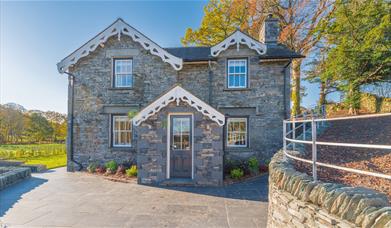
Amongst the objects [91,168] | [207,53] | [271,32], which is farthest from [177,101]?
[271,32]

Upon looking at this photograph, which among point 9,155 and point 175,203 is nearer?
point 175,203

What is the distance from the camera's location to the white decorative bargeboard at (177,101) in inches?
336

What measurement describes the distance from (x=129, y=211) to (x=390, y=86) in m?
18.4

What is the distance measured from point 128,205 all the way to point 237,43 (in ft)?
31.0

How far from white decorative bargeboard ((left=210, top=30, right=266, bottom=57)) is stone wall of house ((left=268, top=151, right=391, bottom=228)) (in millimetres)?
8386

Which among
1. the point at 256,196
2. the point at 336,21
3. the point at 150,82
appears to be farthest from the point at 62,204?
the point at 336,21

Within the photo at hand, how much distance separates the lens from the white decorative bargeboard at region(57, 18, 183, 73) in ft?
37.2

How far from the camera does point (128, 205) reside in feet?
20.6

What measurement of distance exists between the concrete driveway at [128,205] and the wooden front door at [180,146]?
0.97 metres

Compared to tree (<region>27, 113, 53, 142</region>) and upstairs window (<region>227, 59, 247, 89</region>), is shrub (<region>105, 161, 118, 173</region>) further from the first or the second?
tree (<region>27, 113, 53, 142</region>)

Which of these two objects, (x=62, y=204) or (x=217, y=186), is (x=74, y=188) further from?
(x=217, y=186)

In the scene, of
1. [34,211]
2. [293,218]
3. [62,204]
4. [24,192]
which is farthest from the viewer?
[24,192]

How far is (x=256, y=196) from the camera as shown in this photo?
699 cm

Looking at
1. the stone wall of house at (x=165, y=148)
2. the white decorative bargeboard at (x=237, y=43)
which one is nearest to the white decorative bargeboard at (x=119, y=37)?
the white decorative bargeboard at (x=237, y=43)
